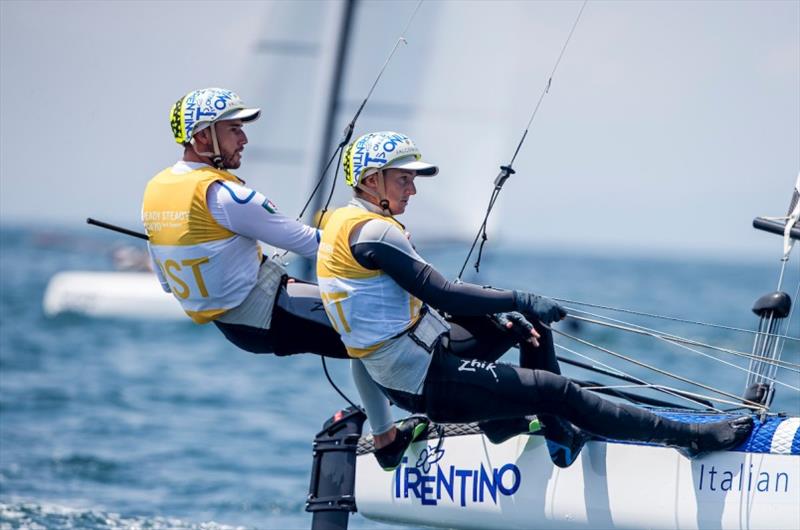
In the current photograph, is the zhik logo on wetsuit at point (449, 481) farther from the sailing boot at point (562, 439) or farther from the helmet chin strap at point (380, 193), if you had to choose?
the helmet chin strap at point (380, 193)

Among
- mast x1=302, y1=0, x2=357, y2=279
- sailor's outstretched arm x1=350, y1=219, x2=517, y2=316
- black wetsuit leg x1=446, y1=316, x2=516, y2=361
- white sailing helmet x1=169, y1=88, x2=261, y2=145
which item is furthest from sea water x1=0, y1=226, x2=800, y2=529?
sailor's outstretched arm x1=350, y1=219, x2=517, y2=316

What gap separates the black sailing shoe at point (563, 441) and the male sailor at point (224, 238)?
885 millimetres

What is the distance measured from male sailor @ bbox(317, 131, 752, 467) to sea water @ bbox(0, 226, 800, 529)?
2.24 metres

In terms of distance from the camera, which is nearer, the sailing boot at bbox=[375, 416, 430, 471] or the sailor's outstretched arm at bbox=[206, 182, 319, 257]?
the sailor's outstretched arm at bbox=[206, 182, 319, 257]

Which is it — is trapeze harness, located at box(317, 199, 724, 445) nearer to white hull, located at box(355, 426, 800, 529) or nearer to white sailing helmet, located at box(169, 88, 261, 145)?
white hull, located at box(355, 426, 800, 529)

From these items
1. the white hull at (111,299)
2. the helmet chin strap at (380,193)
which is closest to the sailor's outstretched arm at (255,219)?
the helmet chin strap at (380,193)

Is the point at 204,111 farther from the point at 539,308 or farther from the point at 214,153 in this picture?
the point at 539,308

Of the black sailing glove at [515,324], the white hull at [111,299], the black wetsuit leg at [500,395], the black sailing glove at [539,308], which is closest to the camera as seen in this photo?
the black sailing glove at [539,308]

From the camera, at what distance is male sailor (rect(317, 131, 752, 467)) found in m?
4.32

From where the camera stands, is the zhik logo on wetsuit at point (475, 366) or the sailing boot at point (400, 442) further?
the sailing boot at point (400, 442)

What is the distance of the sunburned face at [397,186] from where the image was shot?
176 inches

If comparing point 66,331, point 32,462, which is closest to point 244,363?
point 66,331

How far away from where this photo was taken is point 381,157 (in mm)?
4422

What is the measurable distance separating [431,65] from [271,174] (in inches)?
90.2
